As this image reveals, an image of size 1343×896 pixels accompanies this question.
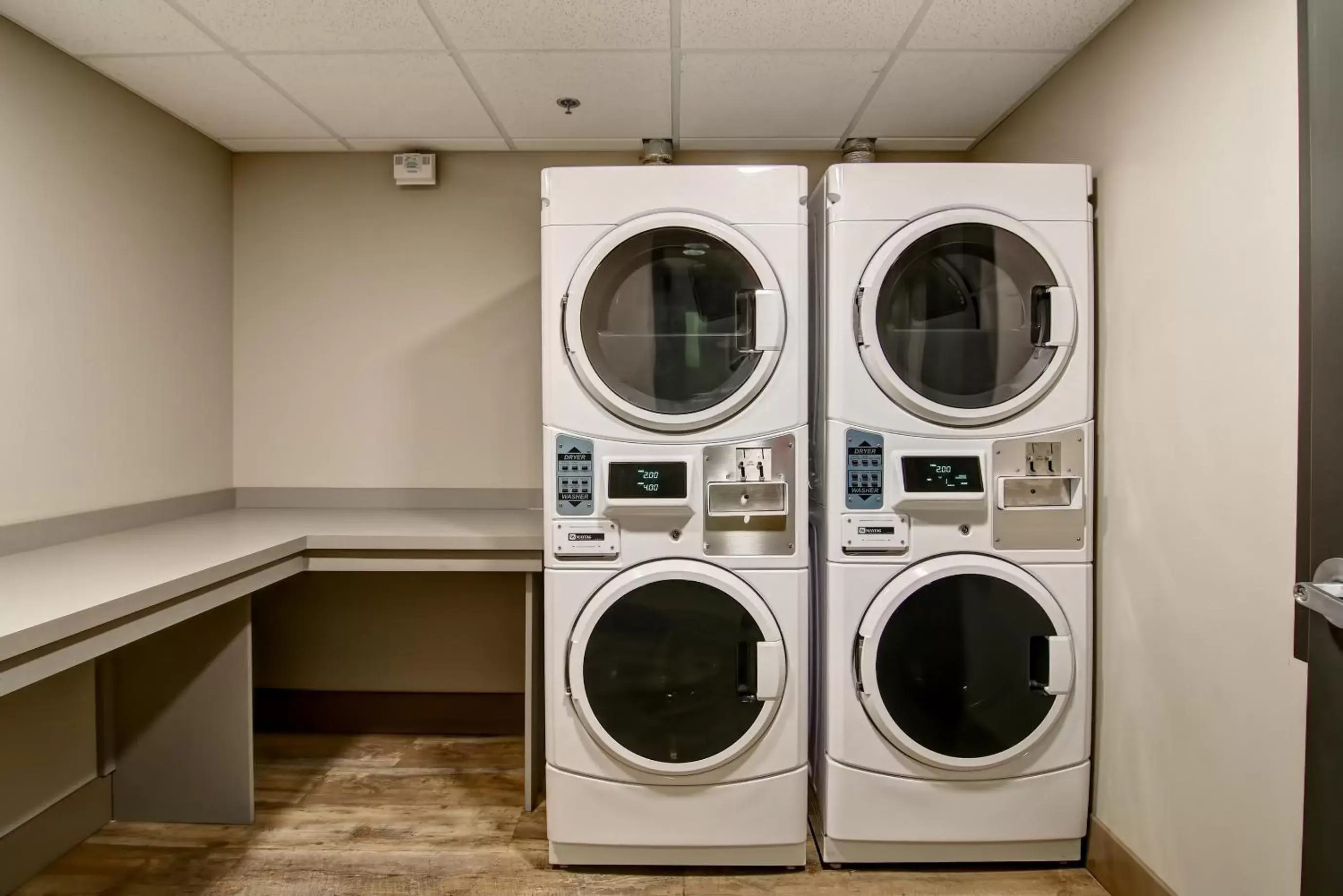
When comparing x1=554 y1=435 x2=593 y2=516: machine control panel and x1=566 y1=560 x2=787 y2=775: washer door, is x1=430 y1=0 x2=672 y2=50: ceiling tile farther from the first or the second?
x1=566 y1=560 x2=787 y2=775: washer door

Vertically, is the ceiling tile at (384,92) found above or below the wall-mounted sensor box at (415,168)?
above

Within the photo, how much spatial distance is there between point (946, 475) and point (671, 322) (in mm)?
811

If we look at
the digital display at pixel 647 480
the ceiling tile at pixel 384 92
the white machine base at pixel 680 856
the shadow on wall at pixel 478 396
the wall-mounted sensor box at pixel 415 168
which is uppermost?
the ceiling tile at pixel 384 92

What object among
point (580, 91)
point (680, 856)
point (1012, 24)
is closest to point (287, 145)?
point (580, 91)

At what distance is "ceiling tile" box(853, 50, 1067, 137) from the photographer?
6.40ft

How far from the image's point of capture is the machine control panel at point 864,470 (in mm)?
1782

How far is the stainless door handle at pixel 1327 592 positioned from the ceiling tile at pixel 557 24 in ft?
5.71

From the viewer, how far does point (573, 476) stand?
1.80 metres

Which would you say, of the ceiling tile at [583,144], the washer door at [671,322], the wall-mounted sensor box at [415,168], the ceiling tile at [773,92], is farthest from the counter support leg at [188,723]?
the ceiling tile at [773,92]

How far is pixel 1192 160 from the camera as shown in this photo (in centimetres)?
153

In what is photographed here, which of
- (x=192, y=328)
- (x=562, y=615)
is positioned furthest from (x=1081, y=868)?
(x=192, y=328)

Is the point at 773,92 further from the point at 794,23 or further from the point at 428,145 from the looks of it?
the point at 428,145

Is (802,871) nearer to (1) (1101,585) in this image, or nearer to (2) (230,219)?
(1) (1101,585)

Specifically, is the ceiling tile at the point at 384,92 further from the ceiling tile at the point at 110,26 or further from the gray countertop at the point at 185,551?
the gray countertop at the point at 185,551
